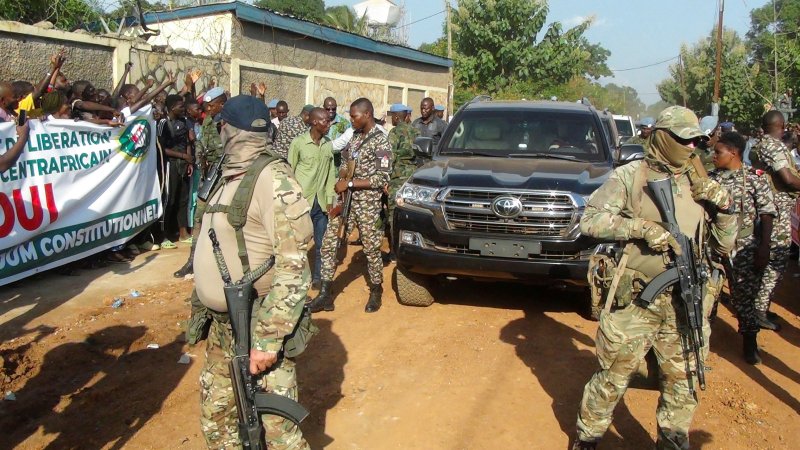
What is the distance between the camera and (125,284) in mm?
6758

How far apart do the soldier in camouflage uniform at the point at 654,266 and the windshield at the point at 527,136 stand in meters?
3.08

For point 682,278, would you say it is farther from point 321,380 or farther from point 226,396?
point 321,380

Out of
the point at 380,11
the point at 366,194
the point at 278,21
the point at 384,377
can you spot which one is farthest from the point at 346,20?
the point at 384,377

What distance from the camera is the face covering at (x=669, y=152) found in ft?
10.9

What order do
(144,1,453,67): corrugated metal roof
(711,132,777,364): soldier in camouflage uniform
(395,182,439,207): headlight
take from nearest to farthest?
(711,132,777,364): soldier in camouflage uniform
(395,182,439,207): headlight
(144,1,453,67): corrugated metal roof

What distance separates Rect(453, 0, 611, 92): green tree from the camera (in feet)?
94.9

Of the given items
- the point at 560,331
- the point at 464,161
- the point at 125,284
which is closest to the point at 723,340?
the point at 560,331

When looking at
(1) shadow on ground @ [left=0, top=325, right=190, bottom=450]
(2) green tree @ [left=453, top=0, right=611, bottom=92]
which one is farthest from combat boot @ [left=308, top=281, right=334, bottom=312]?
(2) green tree @ [left=453, top=0, right=611, bottom=92]

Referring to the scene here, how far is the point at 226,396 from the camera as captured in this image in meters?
2.97

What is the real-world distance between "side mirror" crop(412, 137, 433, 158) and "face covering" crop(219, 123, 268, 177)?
3.88 metres

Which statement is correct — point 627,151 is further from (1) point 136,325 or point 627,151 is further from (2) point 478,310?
(1) point 136,325

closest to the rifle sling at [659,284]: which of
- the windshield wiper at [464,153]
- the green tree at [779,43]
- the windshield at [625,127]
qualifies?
the windshield wiper at [464,153]

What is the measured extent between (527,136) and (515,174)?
3.58 ft

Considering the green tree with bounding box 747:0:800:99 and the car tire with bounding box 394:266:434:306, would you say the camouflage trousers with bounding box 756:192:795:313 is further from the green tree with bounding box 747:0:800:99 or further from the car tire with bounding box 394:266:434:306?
the green tree with bounding box 747:0:800:99
